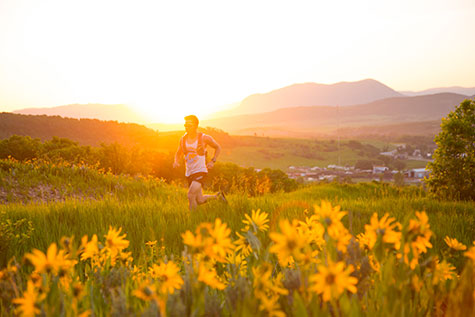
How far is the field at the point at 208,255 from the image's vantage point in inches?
55.1

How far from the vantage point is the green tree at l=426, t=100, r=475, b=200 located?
999cm

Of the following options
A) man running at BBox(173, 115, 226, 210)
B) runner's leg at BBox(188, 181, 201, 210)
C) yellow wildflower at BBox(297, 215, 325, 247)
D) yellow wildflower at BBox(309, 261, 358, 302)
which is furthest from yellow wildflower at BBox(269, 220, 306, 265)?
man running at BBox(173, 115, 226, 210)

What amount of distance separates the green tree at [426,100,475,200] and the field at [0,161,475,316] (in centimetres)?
299

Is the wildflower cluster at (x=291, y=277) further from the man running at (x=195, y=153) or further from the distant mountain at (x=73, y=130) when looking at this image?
the distant mountain at (x=73, y=130)

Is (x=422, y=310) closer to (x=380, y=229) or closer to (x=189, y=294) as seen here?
(x=380, y=229)

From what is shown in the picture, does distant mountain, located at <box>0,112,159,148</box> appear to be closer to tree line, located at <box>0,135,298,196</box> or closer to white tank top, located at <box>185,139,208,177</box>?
tree line, located at <box>0,135,298,196</box>

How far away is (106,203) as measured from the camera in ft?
22.1

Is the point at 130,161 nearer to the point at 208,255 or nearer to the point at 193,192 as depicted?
the point at 193,192

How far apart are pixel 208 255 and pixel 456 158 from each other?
36.6ft

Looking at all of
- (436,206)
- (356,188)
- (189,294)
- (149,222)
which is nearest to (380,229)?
(189,294)

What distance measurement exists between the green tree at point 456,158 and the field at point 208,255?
9.80 ft

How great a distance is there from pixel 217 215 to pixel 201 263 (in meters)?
4.62

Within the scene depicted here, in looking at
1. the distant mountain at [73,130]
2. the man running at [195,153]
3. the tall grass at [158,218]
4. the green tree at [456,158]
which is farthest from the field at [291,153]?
the tall grass at [158,218]

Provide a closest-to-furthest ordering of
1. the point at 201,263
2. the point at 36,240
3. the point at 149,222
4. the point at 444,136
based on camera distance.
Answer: the point at 201,263 < the point at 36,240 < the point at 149,222 < the point at 444,136
